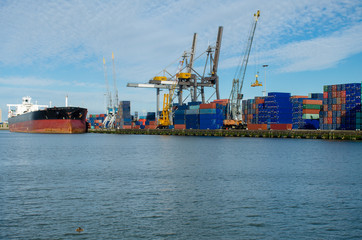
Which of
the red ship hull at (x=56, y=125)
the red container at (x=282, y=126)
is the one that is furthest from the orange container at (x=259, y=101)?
the red ship hull at (x=56, y=125)

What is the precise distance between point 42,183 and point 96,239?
1297 centimetres

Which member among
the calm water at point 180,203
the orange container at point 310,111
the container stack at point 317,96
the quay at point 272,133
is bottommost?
the calm water at point 180,203

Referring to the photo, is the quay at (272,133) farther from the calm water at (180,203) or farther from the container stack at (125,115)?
the calm water at (180,203)

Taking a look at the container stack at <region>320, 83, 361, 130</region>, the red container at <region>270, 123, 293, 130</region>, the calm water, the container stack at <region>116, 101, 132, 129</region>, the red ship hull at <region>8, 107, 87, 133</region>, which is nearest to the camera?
the calm water

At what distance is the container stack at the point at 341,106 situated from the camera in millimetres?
74250

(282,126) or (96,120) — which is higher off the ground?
(96,120)

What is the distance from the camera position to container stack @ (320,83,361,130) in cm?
7425

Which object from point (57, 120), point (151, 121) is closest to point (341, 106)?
point (151, 121)

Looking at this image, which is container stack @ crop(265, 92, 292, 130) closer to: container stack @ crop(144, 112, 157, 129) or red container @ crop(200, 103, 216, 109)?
red container @ crop(200, 103, 216, 109)

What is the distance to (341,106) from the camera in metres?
75.5

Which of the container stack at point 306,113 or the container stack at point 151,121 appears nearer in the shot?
the container stack at point 306,113

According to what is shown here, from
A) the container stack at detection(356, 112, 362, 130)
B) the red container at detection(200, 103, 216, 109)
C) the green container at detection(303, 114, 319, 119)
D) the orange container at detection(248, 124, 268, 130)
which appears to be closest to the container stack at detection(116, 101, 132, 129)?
the red container at detection(200, 103, 216, 109)

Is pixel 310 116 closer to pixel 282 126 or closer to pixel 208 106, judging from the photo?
pixel 282 126

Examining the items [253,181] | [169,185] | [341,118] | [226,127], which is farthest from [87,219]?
[226,127]
